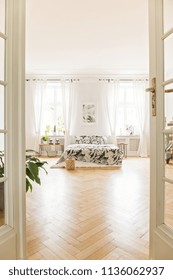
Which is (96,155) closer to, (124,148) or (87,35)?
→ (124,148)

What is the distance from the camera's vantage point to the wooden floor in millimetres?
1329

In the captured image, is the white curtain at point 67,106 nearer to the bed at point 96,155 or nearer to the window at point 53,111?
the window at point 53,111

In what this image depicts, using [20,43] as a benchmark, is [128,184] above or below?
below

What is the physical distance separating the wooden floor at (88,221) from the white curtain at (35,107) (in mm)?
4210

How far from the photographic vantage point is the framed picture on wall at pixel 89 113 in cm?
703

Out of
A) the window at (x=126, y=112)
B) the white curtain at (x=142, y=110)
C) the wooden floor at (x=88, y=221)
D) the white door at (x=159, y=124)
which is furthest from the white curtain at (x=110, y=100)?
the white door at (x=159, y=124)

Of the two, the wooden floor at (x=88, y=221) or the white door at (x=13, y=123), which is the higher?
the white door at (x=13, y=123)

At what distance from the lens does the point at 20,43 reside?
1172 mm

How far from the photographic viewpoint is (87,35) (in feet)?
13.4

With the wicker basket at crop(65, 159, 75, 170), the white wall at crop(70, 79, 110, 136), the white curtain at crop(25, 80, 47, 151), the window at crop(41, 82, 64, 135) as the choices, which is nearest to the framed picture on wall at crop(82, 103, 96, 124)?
the white wall at crop(70, 79, 110, 136)

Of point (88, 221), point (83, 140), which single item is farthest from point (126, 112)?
point (88, 221)
